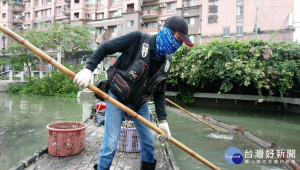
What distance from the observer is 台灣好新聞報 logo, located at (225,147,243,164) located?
422 cm

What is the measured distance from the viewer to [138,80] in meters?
2.17

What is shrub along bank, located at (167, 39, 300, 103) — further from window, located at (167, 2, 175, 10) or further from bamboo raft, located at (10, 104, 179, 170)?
window, located at (167, 2, 175, 10)

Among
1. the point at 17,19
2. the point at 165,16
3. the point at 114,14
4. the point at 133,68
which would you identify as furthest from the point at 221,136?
the point at 17,19

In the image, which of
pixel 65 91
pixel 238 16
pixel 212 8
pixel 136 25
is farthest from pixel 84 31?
pixel 238 16

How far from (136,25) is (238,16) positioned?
39.1 ft

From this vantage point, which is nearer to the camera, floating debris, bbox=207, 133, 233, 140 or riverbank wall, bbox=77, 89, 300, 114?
floating debris, bbox=207, 133, 233, 140

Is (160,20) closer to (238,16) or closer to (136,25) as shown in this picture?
(136,25)

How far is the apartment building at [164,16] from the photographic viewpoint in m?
18.7

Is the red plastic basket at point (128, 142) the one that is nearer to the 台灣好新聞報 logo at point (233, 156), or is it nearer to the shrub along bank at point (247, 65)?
the 台灣好新聞報 logo at point (233, 156)

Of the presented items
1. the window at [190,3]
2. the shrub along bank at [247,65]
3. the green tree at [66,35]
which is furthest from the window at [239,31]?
the green tree at [66,35]

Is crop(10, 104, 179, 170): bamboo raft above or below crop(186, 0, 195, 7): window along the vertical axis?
below

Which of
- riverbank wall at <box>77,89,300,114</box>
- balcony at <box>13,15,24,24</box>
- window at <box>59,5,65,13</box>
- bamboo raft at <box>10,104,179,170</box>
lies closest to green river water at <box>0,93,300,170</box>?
bamboo raft at <box>10,104,179,170</box>

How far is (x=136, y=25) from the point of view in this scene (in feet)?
84.8

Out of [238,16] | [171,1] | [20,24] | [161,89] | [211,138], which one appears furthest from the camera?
[20,24]
